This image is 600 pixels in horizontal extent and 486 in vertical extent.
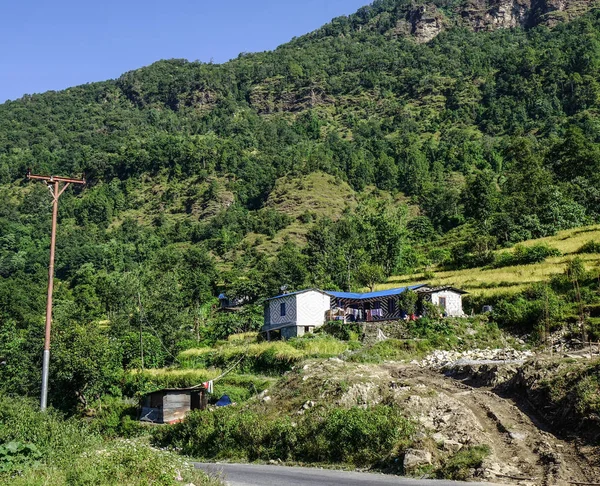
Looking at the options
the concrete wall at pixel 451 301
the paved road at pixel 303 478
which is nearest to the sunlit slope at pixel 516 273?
the concrete wall at pixel 451 301

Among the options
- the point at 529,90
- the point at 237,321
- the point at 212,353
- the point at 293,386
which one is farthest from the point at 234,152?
the point at 293,386

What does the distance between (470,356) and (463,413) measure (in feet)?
53.9

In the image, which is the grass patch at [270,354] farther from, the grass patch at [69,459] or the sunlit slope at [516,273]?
the grass patch at [69,459]

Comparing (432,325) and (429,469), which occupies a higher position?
(432,325)

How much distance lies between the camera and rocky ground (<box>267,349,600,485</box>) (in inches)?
668

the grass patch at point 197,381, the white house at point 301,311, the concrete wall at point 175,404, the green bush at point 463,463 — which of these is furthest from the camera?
→ the white house at point 301,311

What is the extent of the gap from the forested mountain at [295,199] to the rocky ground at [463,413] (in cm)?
1912

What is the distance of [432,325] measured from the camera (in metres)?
41.7

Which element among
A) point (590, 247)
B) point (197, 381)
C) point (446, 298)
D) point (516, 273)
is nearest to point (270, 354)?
point (197, 381)

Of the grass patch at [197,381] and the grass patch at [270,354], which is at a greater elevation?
the grass patch at [270,354]

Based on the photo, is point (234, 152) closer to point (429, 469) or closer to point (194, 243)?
point (194, 243)

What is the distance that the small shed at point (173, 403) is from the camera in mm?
37531

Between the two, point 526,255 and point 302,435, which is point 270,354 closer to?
point 302,435

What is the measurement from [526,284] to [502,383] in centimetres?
2257
